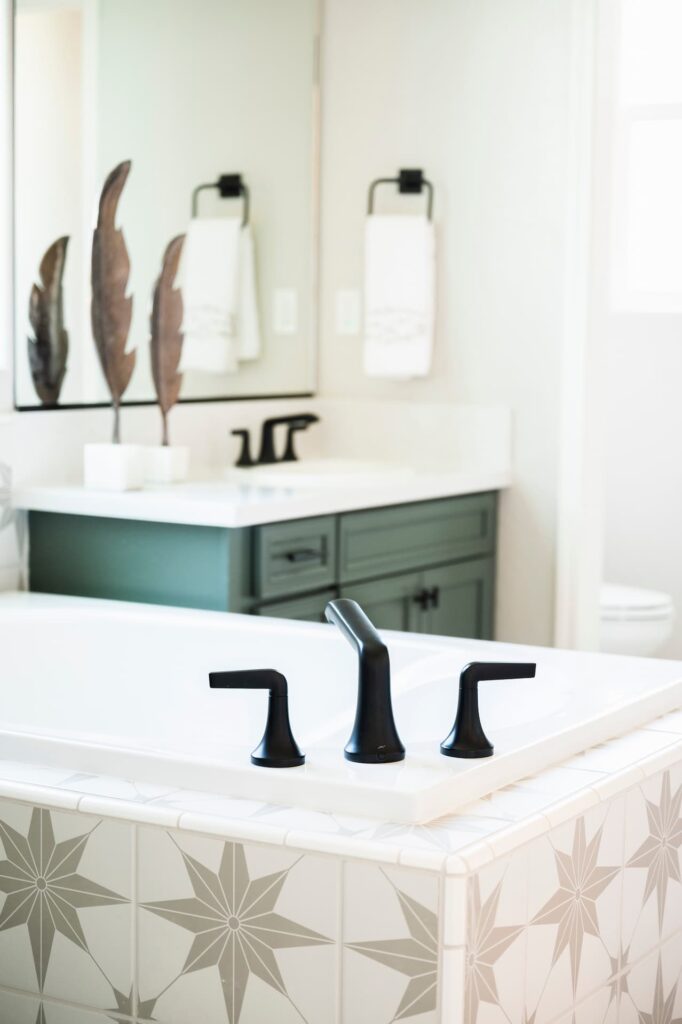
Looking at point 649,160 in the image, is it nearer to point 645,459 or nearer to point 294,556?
point 645,459

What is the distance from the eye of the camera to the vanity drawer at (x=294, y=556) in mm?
2842

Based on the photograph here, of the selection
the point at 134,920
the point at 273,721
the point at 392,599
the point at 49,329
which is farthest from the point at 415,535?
the point at 134,920

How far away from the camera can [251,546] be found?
2.84m

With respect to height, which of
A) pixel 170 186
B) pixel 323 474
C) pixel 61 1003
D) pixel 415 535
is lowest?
pixel 61 1003

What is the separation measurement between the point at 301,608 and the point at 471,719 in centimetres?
131

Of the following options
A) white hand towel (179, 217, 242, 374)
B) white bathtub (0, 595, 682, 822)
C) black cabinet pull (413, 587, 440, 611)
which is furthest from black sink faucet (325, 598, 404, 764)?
white hand towel (179, 217, 242, 374)

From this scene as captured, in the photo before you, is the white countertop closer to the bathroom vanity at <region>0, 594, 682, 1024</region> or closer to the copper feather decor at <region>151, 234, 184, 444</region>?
the copper feather decor at <region>151, 234, 184, 444</region>

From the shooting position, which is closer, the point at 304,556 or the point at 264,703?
the point at 264,703

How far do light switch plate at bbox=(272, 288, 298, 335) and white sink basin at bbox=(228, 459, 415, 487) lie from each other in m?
0.40

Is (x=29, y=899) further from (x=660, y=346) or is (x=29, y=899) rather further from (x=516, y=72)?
(x=660, y=346)

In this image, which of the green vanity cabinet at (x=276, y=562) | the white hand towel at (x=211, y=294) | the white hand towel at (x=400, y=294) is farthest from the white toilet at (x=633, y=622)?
the white hand towel at (x=211, y=294)

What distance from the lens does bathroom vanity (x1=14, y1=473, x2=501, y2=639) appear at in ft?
9.25

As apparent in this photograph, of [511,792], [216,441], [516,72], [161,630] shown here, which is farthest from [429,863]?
[516,72]

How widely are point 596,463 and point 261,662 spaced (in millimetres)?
1341
